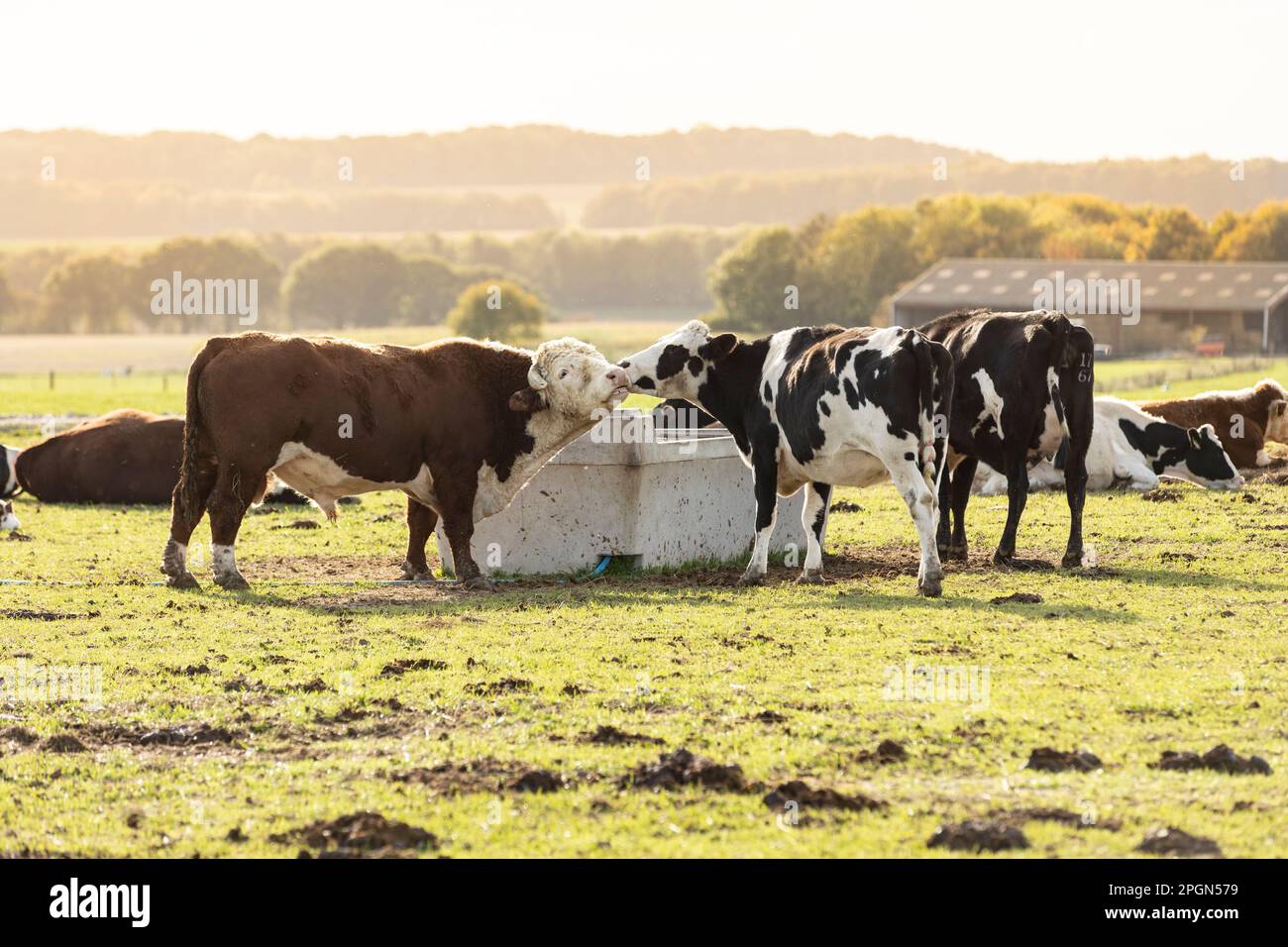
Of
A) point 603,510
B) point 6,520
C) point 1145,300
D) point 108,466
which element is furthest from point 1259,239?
point 603,510

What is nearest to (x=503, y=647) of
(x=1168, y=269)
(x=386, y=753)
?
(x=386, y=753)

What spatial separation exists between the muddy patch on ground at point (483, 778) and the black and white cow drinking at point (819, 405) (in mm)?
5738

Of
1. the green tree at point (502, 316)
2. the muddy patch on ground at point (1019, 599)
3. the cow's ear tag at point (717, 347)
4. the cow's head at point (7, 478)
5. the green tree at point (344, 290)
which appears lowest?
the muddy patch on ground at point (1019, 599)

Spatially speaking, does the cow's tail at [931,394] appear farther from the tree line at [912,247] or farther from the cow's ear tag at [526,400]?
the tree line at [912,247]

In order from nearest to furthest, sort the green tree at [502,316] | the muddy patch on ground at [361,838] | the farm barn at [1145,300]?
the muddy patch on ground at [361,838] < the farm barn at [1145,300] < the green tree at [502,316]

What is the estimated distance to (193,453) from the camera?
1352 centimetres

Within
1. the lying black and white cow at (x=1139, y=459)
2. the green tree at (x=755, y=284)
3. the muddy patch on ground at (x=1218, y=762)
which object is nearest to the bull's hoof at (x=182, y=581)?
the muddy patch on ground at (x=1218, y=762)

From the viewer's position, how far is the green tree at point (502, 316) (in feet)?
414

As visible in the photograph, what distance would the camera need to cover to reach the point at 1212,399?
22719mm

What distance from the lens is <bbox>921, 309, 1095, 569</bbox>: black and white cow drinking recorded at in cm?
1413
